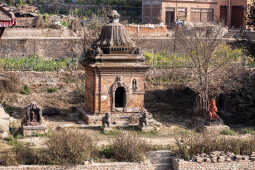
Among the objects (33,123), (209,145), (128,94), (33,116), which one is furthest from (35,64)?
(209,145)

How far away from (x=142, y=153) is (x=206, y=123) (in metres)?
5.28

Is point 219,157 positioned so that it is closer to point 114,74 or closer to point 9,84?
point 114,74

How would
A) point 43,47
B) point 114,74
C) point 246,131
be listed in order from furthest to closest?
point 43,47
point 114,74
point 246,131

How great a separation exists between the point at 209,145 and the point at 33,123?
6346mm

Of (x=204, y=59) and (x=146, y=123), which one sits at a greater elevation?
(x=204, y=59)

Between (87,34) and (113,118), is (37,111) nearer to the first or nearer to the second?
(113,118)

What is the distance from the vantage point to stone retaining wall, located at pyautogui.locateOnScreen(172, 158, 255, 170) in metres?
16.5

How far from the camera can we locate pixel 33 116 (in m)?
19.3

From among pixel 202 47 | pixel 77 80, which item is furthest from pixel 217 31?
pixel 77 80

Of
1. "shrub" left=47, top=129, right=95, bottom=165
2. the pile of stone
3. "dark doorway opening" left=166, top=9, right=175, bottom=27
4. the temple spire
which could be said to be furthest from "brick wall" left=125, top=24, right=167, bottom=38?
"shrub" left=47, top=129, right=95, bottom=165

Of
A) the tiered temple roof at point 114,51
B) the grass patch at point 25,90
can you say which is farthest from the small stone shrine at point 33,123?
the grass patch at point 25,90

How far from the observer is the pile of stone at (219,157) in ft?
54.3

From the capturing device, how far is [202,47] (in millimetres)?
24359

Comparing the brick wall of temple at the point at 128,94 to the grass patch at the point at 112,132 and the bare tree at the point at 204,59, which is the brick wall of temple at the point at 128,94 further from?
the bare tree at the point at 204,59
